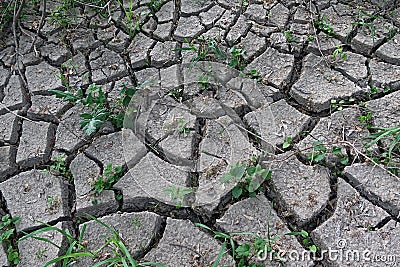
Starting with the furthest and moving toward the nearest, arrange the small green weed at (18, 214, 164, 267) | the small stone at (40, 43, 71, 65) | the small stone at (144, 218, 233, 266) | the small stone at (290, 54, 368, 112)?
the small stone at (40, 43, 71, 65) → the small stone at (290, 54, 368, 112) → the small stone at (144, 218, 233, 266) → the small green weed at (18, 214, 164, 267)

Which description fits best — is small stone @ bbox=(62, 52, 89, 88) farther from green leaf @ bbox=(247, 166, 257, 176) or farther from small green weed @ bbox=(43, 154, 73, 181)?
green leaf @ bbox=(247, 166, 257, 176)

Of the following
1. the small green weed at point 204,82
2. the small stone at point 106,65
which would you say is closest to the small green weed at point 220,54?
the small green weed at point 204,82

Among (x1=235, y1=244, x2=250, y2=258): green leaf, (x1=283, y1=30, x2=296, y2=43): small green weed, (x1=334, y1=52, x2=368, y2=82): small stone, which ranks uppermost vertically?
(x1=283, y1=30, x2=296, y2=43): small green weed

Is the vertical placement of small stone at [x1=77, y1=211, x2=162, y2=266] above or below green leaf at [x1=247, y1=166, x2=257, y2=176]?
below

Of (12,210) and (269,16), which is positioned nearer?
(12,210)

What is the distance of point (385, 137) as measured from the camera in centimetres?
234

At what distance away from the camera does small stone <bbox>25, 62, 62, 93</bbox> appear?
9.37 ft

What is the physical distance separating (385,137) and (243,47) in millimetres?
1049

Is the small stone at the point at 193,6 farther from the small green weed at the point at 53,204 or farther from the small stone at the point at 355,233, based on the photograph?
the small stone at the point at 355,233

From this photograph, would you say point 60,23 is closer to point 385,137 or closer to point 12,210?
point 12,210

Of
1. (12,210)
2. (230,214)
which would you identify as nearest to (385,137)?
(230,214)

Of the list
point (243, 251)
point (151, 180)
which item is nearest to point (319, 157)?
point (243, 251)

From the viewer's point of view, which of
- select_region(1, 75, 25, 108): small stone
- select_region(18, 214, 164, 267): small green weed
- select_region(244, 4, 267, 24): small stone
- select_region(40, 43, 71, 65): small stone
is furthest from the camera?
select_region(244, 4, 267, 24): small stone

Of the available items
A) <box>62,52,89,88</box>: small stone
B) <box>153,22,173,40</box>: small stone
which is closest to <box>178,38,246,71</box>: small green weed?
<box>153,22,173,40</box>: small stone
